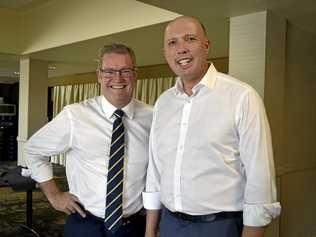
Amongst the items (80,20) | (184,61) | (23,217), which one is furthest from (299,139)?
(23,217)

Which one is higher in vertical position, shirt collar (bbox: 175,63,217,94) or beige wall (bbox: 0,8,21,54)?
beige wall (bbox: 0,8,21,54)

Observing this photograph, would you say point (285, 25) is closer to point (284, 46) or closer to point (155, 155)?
point (284, 46)

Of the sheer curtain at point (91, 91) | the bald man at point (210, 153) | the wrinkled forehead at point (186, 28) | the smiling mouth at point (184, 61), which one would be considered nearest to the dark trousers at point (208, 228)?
the bald man at point (210, 153)

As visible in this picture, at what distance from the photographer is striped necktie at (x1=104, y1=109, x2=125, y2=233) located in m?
1.49

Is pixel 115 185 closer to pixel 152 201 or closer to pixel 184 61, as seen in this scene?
pixel 152 201

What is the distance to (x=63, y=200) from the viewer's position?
1630 mm

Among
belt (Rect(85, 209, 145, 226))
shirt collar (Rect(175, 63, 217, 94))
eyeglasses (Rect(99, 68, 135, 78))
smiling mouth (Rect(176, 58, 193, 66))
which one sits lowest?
belt (Rect(85, 209, 145, 226))

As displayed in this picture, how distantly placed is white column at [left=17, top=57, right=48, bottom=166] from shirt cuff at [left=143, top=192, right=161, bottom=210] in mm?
5091

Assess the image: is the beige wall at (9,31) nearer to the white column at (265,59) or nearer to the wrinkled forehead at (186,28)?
the white column at (265,59)

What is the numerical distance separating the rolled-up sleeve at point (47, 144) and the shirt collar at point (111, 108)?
0.17m

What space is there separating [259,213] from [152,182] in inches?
18.2

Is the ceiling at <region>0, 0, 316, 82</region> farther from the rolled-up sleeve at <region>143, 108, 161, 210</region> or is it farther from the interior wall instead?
the rolled-up sleeve at <region>143, 108, 161, 210</region>

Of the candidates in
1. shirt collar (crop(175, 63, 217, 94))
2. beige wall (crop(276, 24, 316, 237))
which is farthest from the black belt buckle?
beige wall (crop(276, 24, 316, 237))

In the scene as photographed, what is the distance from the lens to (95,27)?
4.10 meters
